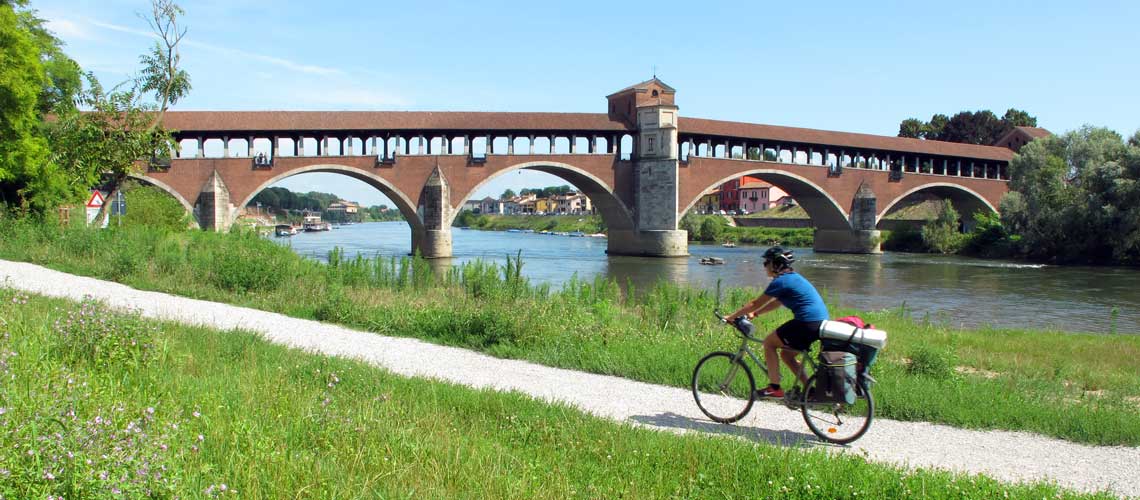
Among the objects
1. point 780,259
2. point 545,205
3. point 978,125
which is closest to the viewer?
point 780,259

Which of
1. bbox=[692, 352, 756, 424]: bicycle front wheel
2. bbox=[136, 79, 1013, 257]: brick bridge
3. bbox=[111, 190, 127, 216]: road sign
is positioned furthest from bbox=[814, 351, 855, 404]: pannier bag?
bbox=[136, 79, 1013, 257]: brick bridge

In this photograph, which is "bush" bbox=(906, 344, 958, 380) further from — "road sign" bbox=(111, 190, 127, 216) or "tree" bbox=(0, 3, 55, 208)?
"tree" bbox=(0, 3, 55, 208)

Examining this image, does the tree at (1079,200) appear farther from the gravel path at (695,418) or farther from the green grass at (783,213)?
the gravel path at (695,418)

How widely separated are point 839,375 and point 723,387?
105 cm

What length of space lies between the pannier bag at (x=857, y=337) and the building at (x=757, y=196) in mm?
91358

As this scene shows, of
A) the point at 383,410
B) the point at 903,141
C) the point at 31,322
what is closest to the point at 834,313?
the point at 383,410

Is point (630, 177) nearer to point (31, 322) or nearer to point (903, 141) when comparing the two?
point (903, 141)

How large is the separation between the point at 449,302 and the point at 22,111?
17.5 m

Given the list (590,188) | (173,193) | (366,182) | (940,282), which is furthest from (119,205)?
(590,188)

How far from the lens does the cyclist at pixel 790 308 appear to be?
5.49m

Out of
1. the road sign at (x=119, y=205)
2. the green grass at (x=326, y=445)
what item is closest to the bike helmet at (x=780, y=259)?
the green grass at (x=326, y=445)

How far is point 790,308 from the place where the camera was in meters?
5.53

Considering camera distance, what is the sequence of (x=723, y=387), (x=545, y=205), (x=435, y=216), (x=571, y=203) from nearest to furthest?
1. (x=723, y=387)
2. (x=435, y=216)
3. (x=571, y=203)
4. (x=545, y=205)

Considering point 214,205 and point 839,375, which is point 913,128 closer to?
point 214,205
